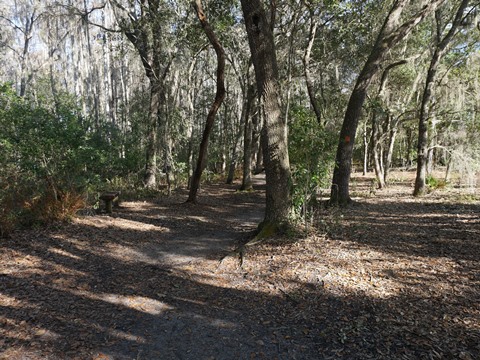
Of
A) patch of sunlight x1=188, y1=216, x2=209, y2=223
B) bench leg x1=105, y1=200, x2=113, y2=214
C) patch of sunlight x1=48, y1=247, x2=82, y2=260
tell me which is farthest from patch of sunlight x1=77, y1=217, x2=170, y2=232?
patch of sunlight x1=48, y1=247, x2=82, y2=260

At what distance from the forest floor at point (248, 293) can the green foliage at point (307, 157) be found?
0.85 meters

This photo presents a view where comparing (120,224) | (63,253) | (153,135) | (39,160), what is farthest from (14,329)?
(153,135)

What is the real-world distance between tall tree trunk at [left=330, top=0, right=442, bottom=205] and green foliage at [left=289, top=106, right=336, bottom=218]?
1119 millimetres

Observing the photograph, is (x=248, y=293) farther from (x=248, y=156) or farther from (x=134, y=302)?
(x=248, y=156)

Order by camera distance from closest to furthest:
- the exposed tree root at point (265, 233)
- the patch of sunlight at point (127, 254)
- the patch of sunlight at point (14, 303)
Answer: the patch of sunlight at point (14, 303) < the patch of sunlight at point (127, 254) < the exposed tree root at point (265, 233)

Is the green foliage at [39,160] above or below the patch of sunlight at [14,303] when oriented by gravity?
above

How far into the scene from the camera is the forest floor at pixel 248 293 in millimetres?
3084

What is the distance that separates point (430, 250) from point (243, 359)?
12.6ft

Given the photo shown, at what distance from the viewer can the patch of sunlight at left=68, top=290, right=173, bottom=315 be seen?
3893 millimetres

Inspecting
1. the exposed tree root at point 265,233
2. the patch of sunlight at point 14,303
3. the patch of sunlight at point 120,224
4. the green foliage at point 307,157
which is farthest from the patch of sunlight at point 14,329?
the green foliage at point 307,157

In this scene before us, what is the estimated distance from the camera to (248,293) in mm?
4289

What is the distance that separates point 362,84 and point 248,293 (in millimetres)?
6377

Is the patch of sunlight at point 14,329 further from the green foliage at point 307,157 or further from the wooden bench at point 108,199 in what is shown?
the wooden bench at point 108,199

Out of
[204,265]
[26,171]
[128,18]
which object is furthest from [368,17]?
[26,171]
